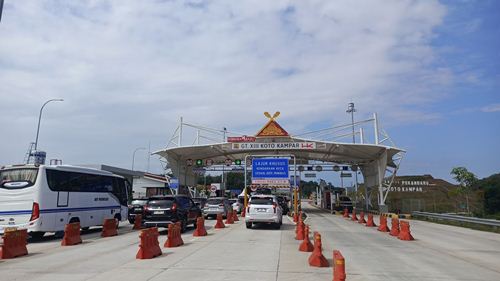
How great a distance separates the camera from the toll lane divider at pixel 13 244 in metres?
11.6

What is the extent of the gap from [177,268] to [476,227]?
2233 centimetres

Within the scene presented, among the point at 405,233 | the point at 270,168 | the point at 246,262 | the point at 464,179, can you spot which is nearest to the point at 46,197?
the point at 246,262

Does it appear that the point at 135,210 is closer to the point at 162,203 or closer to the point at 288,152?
the point at 162,203

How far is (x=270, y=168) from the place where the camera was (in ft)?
115

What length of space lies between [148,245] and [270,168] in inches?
939

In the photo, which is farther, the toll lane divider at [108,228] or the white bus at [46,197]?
the toll lane divider at [108,228]

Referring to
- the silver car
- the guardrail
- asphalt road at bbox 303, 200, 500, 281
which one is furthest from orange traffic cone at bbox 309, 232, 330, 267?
the silver car

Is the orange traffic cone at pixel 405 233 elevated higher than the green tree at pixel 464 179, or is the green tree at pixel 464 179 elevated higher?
the green tree at pixel 464 179

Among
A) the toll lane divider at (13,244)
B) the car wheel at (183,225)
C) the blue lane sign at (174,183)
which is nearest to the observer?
the toll lane divider at (13,244)

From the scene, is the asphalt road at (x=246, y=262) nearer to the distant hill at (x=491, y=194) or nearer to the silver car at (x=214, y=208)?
the silver car at (x=214, y=208)

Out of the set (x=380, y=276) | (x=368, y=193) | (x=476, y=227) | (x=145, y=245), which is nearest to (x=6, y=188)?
(x=145, y=245)

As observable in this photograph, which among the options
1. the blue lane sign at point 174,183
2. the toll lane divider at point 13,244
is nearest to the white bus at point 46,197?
the toll lane divider at point 13,244

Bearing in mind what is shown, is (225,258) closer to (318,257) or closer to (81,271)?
(318,257)

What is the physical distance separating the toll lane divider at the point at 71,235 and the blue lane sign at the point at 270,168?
20.8 metres
